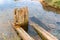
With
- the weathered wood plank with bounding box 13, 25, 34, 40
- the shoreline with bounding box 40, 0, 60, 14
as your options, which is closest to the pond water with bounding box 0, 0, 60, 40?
the weathered wood plank with bounding box 13, 25, 34, 40

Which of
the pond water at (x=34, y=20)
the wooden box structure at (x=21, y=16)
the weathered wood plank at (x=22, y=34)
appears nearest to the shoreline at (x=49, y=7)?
the pond water at (x=34, y=20)

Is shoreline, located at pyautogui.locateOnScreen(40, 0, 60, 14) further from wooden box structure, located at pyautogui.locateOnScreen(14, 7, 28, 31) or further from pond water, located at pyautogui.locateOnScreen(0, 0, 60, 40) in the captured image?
wooden box structure, located at pyautogui.locateOnScreen(14, 7, 28, 31)

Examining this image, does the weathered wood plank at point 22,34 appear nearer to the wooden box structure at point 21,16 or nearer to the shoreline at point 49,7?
the wooden box structure at point 21,16

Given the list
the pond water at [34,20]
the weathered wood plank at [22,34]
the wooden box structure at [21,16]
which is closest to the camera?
the weathered wood plank at [22,34]

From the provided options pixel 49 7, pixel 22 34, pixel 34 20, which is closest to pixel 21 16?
pixel 22 34

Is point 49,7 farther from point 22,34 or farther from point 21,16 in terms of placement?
point 22,34

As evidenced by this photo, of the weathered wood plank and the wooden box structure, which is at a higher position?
the wooden box structure

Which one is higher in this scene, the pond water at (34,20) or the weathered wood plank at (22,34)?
the weathered wood plank at (22,34)

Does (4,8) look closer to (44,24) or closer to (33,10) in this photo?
(33,10)

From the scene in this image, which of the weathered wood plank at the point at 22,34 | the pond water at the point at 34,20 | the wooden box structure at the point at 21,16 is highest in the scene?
the wooden box structure at the point at 21,16

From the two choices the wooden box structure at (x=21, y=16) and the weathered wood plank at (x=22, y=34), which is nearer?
the weathered wood plank at (x=22, y=34)

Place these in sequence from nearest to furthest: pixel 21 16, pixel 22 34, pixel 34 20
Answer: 1. pixel 22 34
2. pixel 21 16
3. pixel 34 20

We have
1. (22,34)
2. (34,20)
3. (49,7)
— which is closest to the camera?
(22,34)

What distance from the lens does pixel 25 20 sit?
9.09 m
